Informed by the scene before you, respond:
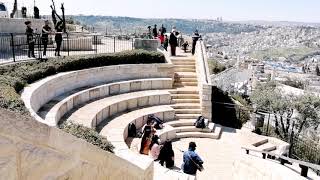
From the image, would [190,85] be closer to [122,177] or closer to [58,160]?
[122,177]

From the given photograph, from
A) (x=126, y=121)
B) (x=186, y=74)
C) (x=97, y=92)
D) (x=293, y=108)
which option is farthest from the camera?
(x=293, y=108)

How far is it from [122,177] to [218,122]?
13.2 metres

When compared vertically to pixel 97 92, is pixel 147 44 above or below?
above

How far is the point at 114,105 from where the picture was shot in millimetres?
14820

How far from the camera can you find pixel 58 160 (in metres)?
3.83

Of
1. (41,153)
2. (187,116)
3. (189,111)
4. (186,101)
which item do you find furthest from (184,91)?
(41,153)

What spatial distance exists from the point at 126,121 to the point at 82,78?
9.73ft

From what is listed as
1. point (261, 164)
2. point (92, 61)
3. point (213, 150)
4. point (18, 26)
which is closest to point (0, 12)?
point (18, 26)

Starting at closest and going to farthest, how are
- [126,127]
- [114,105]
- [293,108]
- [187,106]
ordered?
[126,127] < [114,105] < [187,106] < [293,108]

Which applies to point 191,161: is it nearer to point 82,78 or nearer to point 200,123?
point 200,123

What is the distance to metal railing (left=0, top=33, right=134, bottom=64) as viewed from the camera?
1542 centimetres

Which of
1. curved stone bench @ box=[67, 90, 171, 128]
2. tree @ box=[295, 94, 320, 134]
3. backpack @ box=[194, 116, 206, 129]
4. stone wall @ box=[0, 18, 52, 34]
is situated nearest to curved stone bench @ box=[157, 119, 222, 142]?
backpack @ box=[194, 116, 206, 129]

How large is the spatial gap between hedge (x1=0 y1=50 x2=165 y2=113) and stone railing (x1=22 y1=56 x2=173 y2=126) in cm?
33

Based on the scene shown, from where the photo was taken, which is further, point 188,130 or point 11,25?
point 11,25
